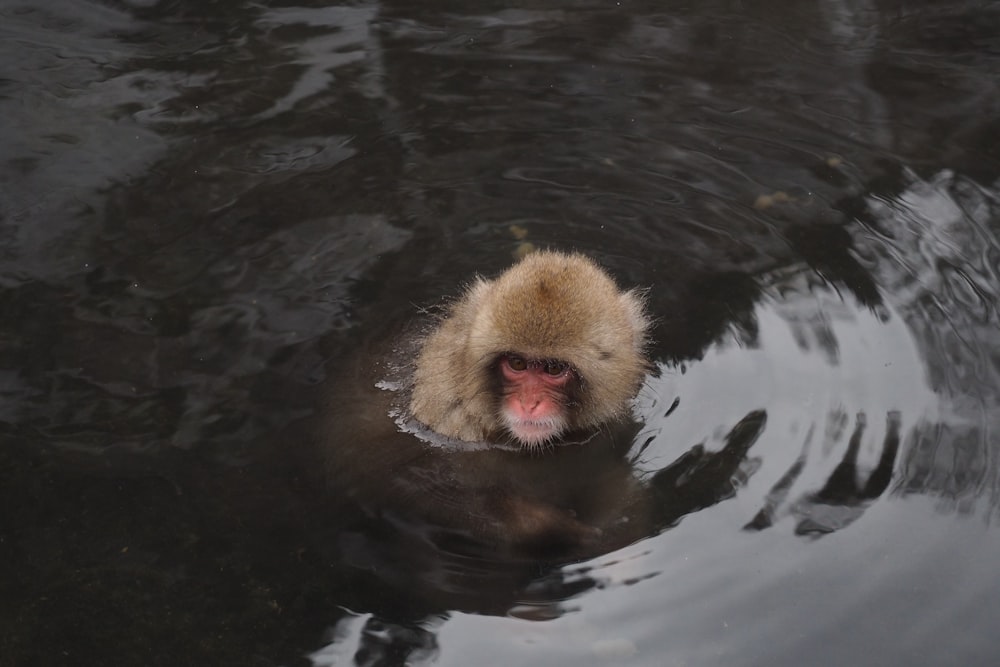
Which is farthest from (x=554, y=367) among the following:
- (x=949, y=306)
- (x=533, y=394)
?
(x=949, y=306)

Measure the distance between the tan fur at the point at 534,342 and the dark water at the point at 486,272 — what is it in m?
0.33

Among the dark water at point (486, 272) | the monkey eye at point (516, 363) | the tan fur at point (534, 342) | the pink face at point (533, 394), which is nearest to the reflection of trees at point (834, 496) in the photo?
the dark water at point (486, 272)

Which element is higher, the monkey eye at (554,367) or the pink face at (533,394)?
the monkey eye at (554,367)

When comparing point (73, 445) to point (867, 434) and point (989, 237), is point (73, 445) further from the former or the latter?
point (989, 237)

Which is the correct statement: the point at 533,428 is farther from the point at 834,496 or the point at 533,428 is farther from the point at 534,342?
the point at 834,496

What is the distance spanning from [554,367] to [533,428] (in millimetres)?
260

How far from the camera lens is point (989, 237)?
217 inches

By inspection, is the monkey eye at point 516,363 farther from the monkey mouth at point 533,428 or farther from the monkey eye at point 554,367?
the monkey mouth at point 533,428

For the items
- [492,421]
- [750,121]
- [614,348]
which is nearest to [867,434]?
[614,348]

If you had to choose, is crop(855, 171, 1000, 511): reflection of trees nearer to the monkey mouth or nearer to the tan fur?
the tan fur

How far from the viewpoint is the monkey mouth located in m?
4.53

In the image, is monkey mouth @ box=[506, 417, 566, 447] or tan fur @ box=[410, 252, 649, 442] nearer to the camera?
tan fur @ box=[410, 252, 649, 442]

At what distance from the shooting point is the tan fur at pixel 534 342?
14.2 feet

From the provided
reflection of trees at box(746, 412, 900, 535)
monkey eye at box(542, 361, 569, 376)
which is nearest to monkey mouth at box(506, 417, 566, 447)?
monkey eye at box(542, 361, 569, 376)
